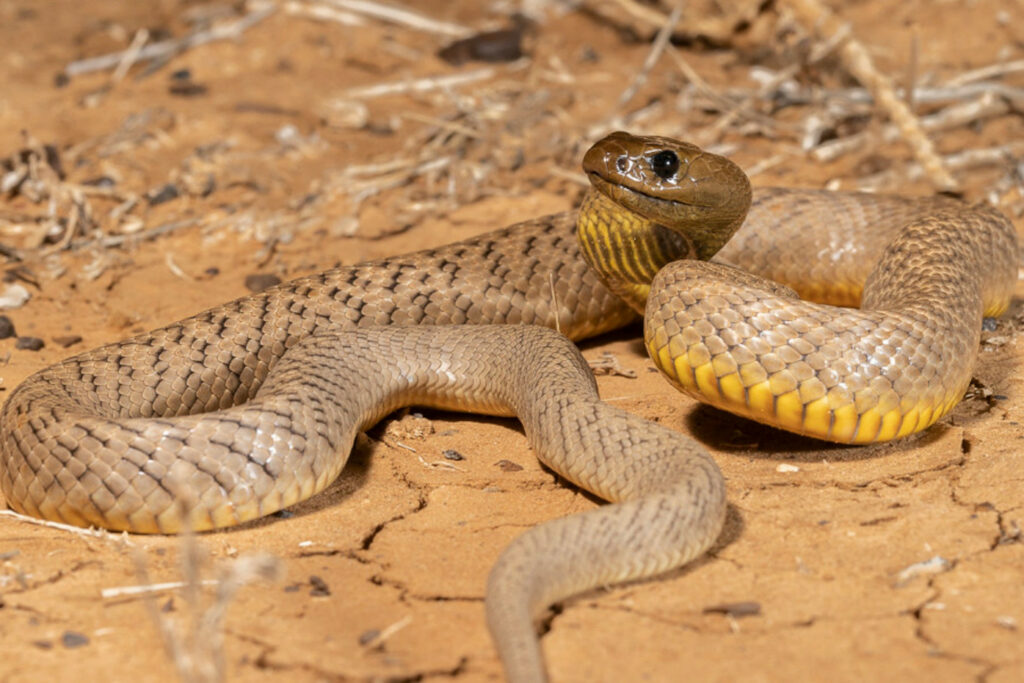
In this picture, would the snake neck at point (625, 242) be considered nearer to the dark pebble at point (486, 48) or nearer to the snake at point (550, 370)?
the snake at point (550, 370)

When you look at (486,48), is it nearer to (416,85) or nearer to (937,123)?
(416,85)

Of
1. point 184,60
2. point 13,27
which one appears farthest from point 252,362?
point 13,27

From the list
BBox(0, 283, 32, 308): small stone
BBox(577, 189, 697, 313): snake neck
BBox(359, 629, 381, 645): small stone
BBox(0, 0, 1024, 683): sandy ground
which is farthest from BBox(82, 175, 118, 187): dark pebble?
BBox(359, 629, 381, 645): small stone

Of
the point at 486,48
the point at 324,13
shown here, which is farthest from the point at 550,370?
the point at 324,13

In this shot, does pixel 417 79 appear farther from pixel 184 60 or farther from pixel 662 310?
pixel 662 310

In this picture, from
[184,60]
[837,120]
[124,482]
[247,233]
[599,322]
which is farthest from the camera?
[184,60]

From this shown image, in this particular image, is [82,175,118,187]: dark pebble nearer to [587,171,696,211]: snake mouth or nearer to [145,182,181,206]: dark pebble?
[145,182,181,206]: dark pebble
